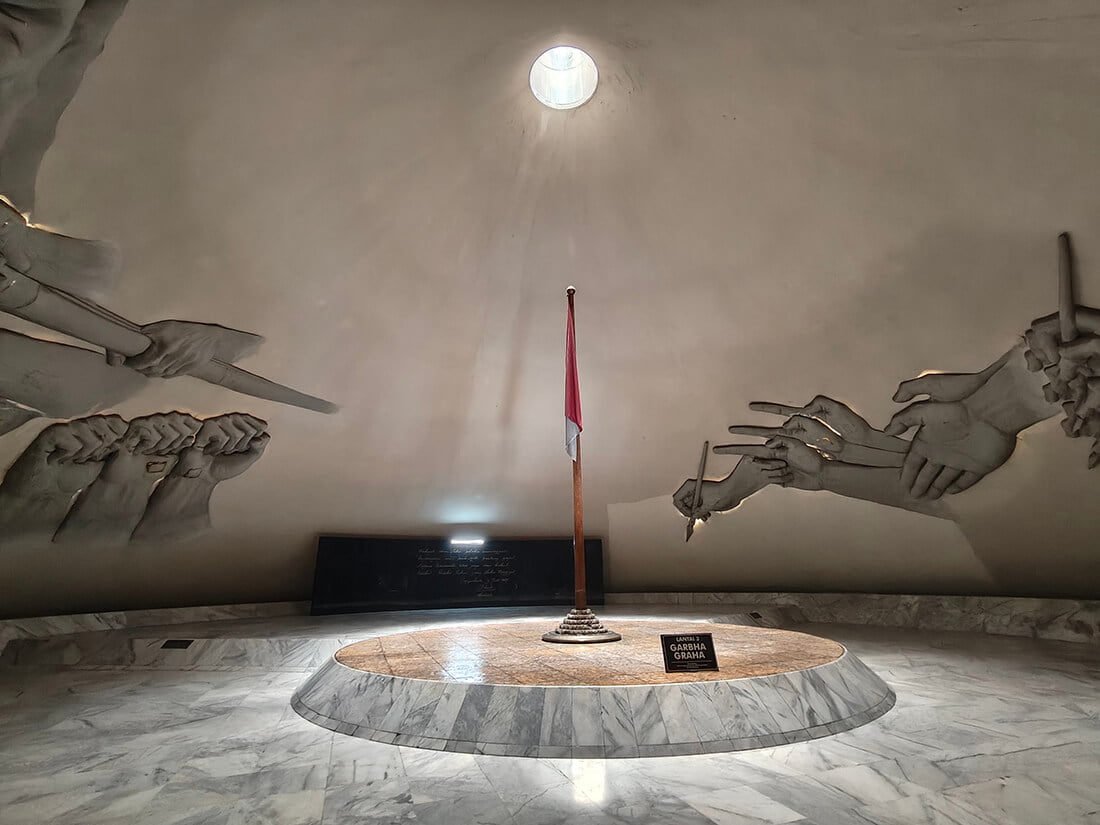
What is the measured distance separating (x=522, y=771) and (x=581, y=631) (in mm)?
1907

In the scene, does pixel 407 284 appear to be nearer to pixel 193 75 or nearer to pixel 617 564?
pixel 193 75

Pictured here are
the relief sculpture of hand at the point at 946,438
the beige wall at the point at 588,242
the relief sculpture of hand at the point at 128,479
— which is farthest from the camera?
the relief sculpture of hand at the point at 946,438

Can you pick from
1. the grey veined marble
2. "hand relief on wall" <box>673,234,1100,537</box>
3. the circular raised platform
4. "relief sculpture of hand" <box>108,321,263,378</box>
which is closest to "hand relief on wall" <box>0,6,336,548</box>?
"relief sculpture of hand" <box>108,321,263,378</box>

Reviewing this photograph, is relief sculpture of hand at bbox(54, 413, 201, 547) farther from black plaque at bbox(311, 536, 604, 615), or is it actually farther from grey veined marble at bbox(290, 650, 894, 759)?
grey veined marble at bbox(290, 650, 894, 759)

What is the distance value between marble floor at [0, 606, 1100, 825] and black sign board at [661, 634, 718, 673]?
0.55 m

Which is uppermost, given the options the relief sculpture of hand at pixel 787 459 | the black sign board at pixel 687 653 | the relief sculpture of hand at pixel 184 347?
the relief sculpture of hand at pixel 184 347

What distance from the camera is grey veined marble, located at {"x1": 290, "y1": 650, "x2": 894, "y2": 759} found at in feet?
9.30

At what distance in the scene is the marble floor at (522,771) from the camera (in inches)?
87.0

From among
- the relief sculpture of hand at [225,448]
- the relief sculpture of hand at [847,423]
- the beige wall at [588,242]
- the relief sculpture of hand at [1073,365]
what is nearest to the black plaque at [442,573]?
the beige wall at [588,242]

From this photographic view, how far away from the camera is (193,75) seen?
4.27 m

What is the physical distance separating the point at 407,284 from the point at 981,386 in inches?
215

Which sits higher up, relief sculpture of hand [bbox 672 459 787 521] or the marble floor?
relief sculpture of hand [bbox 672 459 787 521]

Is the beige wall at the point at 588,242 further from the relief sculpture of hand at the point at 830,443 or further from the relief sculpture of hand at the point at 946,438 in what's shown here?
the relief sculpture of hand at the point at 830,443

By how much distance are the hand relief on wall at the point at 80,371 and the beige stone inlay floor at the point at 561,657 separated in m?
Answer: 2.96
